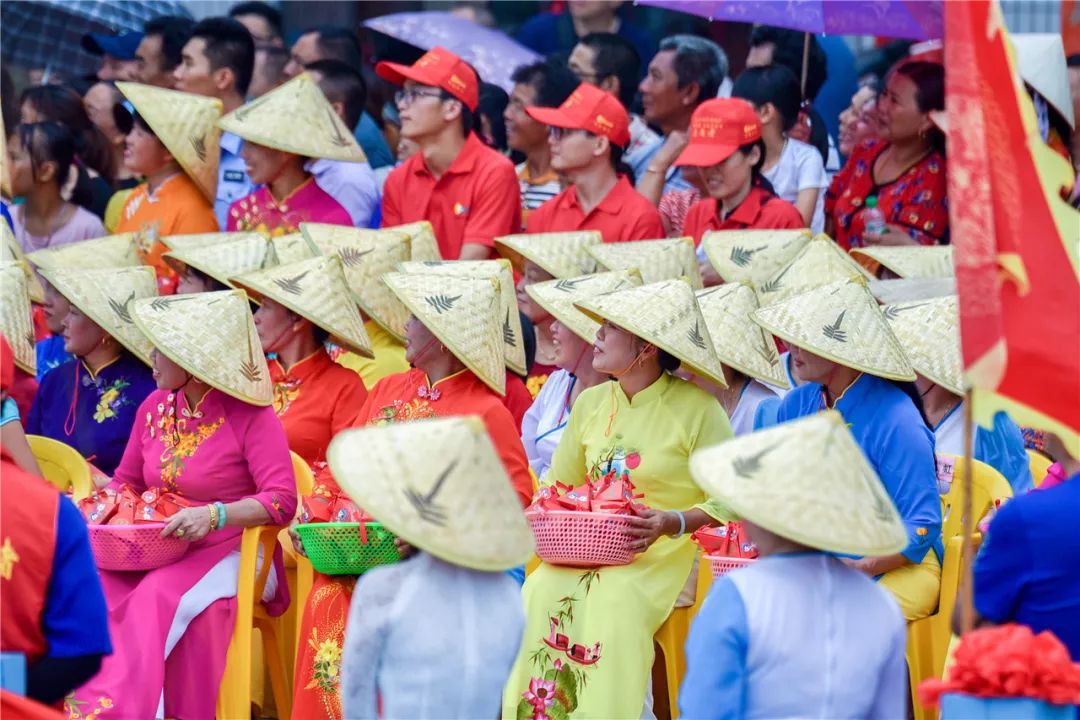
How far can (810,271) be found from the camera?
655cm

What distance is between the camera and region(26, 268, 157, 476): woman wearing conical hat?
6355 mm

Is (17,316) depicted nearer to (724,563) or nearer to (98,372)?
(98,372)

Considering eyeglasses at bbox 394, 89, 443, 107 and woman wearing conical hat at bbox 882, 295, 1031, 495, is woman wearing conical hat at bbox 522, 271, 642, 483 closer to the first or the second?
woman wearing conical hat at bbox 882, 295, 1031, 495

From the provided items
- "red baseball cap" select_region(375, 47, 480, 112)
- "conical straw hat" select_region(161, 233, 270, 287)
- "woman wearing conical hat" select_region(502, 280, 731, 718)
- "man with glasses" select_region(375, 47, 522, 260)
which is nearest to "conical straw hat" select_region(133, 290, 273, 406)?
"woman wearing conical hat" select_region(502, 280, 731, 718)

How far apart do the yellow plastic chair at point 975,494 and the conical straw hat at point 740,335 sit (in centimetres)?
70

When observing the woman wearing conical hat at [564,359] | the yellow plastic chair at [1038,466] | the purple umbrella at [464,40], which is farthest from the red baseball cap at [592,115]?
the yellow plastic chair at [1038,466]

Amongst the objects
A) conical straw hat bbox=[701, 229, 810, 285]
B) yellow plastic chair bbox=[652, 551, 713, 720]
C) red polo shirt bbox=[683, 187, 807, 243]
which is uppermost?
conical straw hat bbox=[701, 229, 810, 285]

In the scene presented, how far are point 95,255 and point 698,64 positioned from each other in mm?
3077

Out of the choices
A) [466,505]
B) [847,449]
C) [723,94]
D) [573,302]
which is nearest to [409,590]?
[466,505]

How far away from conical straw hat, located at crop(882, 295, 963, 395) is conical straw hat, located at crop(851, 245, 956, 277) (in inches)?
38.5

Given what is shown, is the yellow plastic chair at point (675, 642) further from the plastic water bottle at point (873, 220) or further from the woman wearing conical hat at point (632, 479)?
A: the plastic water bottle at point (873, 220)

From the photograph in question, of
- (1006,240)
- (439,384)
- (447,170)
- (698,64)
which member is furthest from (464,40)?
(1006,240)

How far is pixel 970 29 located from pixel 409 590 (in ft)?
5.35

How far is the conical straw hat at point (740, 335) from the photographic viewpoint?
19.7 ft
